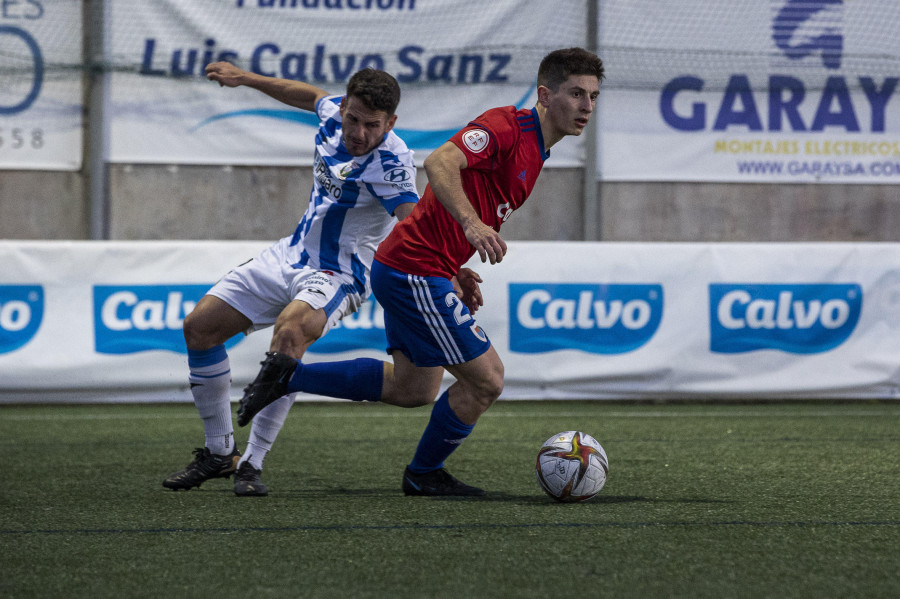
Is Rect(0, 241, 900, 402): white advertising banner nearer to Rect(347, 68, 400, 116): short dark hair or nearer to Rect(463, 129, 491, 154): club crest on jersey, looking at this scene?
Rect(347, 68, 400, 116): short dark hair

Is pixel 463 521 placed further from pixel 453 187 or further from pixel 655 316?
pixel 655 316

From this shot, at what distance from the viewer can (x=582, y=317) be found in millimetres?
7707

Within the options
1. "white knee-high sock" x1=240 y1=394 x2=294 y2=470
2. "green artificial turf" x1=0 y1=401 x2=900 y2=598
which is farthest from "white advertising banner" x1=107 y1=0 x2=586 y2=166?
"white knee-high sock" x1=240 y1=394 x2=294 y2=470

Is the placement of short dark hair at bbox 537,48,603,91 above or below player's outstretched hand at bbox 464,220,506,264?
above

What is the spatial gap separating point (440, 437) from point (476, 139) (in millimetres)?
1104

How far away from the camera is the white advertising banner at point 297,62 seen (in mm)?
9797

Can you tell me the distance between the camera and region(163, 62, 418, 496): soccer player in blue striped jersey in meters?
4.05

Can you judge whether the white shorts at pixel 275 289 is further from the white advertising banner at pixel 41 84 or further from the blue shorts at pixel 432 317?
the white advertising banner at pixel 41 84

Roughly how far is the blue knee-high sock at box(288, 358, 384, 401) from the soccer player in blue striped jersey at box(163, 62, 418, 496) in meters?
0.03

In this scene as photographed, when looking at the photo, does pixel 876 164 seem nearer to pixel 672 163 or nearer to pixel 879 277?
pixel 672 163

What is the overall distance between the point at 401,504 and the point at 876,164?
26.3 feet

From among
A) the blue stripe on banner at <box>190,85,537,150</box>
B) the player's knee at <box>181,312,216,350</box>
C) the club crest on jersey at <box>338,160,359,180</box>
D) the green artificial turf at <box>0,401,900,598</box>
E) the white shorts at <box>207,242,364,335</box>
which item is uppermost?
the blue stripe on banner at <box>190,85,537,150</box>

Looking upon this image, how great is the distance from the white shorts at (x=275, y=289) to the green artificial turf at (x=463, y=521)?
69 centimetres

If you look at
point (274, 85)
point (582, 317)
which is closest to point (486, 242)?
point (274, 85)
